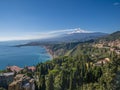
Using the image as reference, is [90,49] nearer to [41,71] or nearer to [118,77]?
[41,71]

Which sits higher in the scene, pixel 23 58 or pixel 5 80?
pixel 5 80

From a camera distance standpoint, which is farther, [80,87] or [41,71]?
[41,71]

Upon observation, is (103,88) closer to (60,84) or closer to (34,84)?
(60,84)

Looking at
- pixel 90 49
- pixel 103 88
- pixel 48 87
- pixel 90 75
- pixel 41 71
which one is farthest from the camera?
pixel 90 49

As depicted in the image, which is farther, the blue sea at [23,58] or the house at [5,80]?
the blue sea at [23,58]

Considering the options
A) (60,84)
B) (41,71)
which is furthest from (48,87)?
(41,71)

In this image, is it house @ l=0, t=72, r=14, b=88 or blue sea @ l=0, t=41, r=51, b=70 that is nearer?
house @ l=0, t=72, r=14, b=88

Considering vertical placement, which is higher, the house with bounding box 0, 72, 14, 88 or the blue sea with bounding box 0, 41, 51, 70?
the house with bounding box 0, 72, 14, 88

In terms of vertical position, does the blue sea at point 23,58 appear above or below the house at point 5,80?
below

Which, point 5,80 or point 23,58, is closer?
point 5,80

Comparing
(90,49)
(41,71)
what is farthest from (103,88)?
(90,49)

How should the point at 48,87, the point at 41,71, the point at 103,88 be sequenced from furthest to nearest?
the point at 41,71 → the point at 48,87 → the point at 103,88
